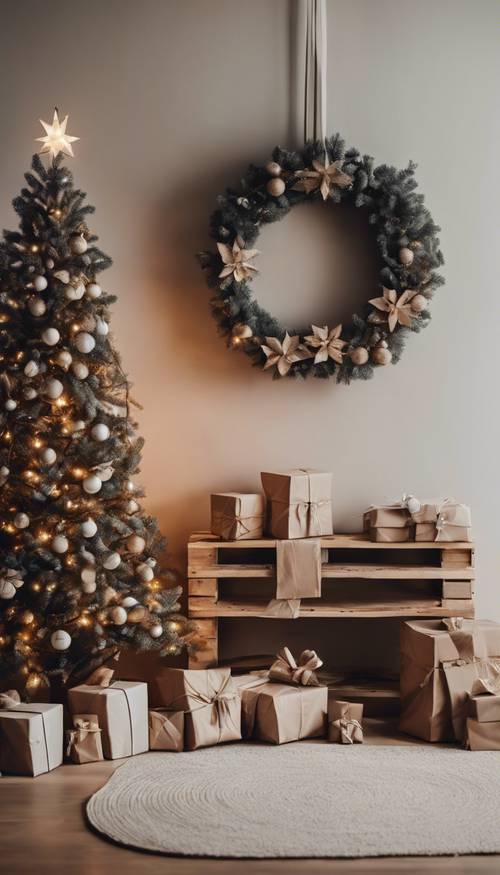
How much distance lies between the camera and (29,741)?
9.89ft

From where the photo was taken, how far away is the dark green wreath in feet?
12.0

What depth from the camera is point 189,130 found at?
389 centimetres

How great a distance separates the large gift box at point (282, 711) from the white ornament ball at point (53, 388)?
4.13ft

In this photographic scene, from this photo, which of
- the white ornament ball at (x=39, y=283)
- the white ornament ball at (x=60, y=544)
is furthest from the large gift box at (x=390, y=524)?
the white ornament ball at (x=39, y=283)

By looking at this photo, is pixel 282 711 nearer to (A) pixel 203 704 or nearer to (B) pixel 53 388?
(A) pixel 203 704

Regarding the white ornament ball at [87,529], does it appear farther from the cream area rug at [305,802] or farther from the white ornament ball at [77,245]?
the white ornament ball at [77,245]

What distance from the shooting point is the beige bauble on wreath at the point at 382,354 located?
3.69 m

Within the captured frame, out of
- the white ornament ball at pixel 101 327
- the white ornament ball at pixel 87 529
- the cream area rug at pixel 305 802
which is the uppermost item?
the white ornament ball at pixel 101 327

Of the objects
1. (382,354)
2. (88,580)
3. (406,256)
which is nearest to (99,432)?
(88,580)

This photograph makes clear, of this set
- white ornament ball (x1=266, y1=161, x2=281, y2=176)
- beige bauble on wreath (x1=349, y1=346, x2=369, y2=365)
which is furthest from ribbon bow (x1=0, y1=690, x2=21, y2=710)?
white ornament ball (x1=266, y1=161, x2=281, y2=176)

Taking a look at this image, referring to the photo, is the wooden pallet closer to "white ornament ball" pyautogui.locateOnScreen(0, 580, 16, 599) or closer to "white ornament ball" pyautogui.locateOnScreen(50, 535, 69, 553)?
"white ornament ball" pyautogui.locateOnScreen(50, 535, 69, 553)

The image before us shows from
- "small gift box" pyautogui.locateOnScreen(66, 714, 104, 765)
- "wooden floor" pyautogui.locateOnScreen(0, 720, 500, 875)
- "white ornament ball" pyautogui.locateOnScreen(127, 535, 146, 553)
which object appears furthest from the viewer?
"white ornament ball" pyautogui.locateOnScreen(127, 535, 146, 553)

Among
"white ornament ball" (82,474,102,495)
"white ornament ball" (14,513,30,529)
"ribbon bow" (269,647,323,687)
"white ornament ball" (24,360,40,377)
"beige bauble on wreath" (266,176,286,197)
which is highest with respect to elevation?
"beige bauble on wreath" (266,176,286,197)

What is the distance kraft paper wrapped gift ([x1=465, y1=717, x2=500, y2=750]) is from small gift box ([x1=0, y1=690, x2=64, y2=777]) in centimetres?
142
